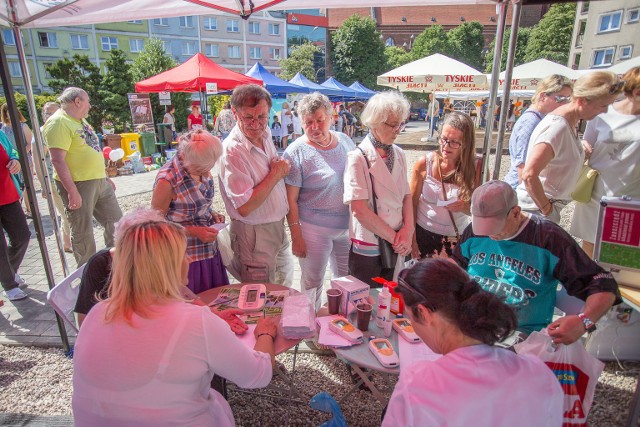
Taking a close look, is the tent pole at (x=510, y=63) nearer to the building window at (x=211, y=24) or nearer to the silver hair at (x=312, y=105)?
the silver hair at (x=312, y=105)

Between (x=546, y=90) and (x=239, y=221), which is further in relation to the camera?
(x=546, y=90)

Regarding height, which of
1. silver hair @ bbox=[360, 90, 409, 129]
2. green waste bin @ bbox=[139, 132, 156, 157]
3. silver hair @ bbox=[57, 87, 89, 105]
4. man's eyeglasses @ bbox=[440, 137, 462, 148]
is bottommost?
green waste bin @ bbox=[139, 132, 156, 157]

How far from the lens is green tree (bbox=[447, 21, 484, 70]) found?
44031mm

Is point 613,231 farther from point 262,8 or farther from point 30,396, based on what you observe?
point 30,396

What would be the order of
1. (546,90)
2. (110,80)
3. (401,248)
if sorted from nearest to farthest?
(401,248) → (546,90) → (110,80)

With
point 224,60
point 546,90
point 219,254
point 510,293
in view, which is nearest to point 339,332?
point 510,293

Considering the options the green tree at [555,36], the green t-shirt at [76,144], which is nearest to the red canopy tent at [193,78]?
the green t-shirt at [76,144]

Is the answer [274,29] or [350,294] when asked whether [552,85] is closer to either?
[350,294]

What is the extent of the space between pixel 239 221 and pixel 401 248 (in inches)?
42.1

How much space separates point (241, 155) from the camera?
7.84 ft

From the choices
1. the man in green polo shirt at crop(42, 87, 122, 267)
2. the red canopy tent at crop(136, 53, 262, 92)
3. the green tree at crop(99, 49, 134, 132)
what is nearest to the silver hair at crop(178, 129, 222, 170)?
the man in green polo shirt at crop(42, 87, 122, 267)

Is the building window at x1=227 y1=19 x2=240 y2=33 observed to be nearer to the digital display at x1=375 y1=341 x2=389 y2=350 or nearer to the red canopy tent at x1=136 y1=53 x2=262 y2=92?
the red canopy tent at x1=136 y1=53 x2=262 y2=92

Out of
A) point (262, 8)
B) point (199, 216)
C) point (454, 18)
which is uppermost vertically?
point (454, 18)

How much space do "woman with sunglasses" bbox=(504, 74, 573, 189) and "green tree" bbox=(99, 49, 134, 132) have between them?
17309 millimetres
